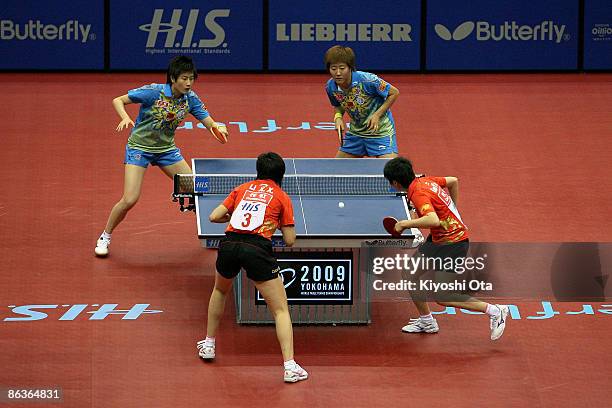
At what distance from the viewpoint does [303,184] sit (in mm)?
10289

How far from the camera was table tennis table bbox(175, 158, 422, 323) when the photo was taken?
364 inches

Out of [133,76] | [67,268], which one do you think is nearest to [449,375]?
[67,268]

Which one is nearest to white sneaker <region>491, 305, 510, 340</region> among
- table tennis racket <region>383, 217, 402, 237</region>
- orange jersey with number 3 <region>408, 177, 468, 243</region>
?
orange jersey with number 3 <region>408, 177, 468, 243</region>

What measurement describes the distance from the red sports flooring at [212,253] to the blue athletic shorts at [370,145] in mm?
1297

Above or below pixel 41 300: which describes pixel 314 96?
above

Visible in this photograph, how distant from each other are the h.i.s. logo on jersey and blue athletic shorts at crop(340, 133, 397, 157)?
21.4ft

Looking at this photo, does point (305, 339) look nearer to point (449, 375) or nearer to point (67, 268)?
point (449, 375)

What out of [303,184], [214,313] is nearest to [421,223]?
Answer: [214,313]

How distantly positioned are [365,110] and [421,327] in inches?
97.5

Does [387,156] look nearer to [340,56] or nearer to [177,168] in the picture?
[340,56]

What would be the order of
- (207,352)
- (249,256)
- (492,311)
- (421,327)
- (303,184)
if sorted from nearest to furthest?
1. (249,256)
2. (207,352)
3. (492,311)
4. (421,327)
5. (303,184)

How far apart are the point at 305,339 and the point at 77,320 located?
1.76 m

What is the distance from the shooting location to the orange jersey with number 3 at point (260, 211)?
8.59 m

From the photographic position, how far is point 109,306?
10094 mm
